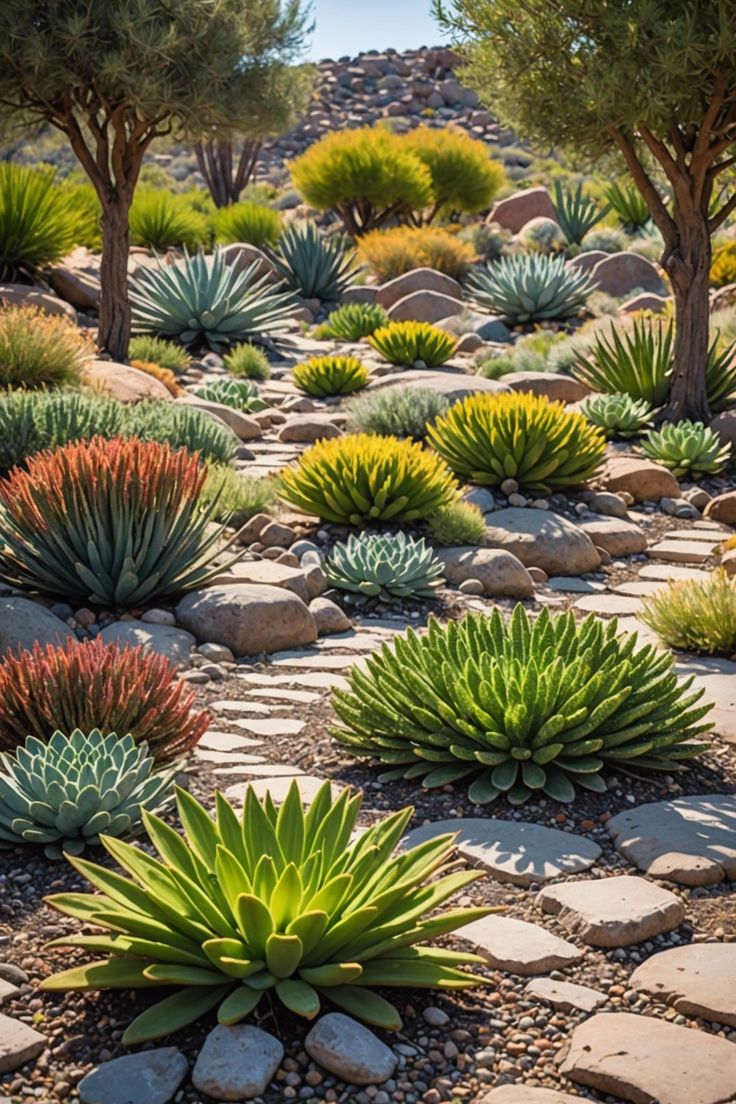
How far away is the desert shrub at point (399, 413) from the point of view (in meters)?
10.8

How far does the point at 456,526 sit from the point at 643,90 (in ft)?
14.0

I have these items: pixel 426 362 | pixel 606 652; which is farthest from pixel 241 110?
pixel 606 652

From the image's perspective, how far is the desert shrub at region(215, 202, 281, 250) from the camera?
21781mm

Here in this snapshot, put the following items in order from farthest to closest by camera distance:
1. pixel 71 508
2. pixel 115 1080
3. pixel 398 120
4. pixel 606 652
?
pixel 398 120 < pixel 71 508 < pixel 606 652 < pixel 115 1080

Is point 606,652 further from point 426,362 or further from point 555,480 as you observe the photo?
point 426,362

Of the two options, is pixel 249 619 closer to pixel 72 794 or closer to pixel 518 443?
pixel 72 794

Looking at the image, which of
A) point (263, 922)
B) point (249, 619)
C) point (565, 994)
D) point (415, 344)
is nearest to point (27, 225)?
point (415, 344)

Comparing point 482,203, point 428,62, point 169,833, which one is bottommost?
point 169,833

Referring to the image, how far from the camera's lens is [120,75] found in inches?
490

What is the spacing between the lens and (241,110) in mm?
14633

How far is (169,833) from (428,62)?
55990 millimetres

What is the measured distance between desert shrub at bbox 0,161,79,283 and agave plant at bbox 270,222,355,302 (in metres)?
4.20

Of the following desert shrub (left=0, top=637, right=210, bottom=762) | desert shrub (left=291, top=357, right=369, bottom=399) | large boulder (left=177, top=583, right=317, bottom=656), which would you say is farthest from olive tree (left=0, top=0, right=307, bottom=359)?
desert shrub (left=0, top=637, right=210, bottom=762)

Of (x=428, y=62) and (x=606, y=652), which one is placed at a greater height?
(x=428, y=62)
